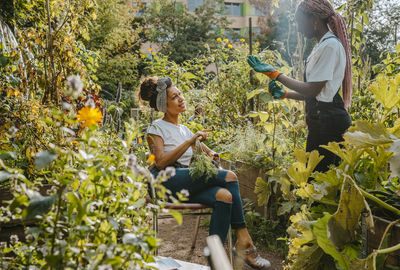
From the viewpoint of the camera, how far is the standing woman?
2119 mm

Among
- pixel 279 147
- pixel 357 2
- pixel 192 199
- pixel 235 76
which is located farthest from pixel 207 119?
pixel 192 199

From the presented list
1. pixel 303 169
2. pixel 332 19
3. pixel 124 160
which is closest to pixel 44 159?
pixel 124 160

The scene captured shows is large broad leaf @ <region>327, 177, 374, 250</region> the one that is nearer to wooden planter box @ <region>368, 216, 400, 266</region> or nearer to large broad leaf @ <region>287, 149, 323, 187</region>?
wooden planter box @ <region>368, 216, 400, 266</region>

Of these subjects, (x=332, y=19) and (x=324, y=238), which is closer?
(x=324, y=238)

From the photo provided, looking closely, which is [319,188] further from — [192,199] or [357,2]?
[357,2]

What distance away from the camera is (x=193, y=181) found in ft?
6.99

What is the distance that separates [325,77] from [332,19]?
386 mm

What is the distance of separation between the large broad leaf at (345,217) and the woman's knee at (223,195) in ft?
3.33

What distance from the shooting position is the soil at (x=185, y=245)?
2670mm

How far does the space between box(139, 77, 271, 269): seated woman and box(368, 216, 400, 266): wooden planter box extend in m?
1.02

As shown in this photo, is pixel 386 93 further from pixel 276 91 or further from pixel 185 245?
pixel 185 245

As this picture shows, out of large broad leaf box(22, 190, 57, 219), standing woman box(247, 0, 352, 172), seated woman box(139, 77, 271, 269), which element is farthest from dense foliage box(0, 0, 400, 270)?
standing woman box(247, 0, 352, 172)

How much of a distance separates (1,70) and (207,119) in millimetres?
2425

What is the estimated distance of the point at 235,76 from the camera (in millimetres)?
4555
